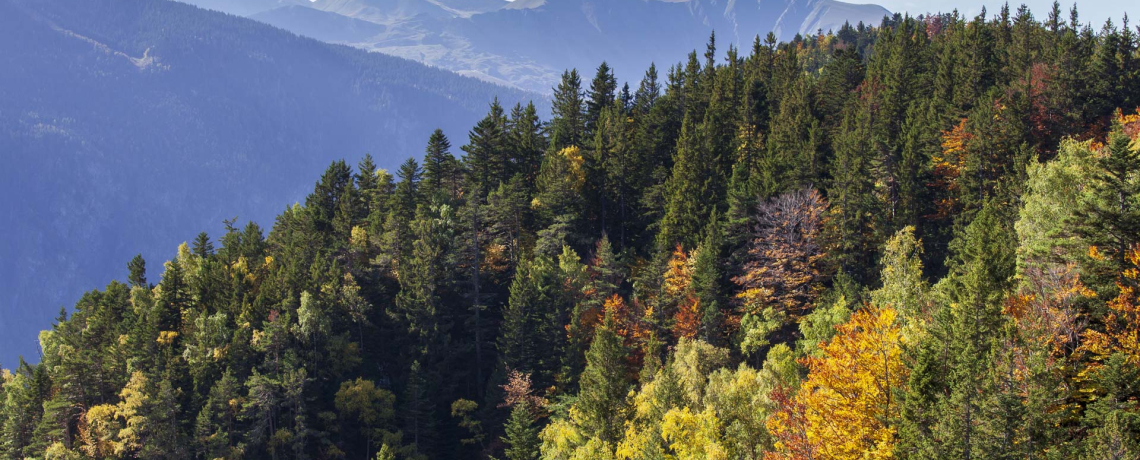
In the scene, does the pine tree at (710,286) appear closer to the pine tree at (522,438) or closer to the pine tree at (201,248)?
the pine tree at (522,438)

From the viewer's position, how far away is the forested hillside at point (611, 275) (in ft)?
149

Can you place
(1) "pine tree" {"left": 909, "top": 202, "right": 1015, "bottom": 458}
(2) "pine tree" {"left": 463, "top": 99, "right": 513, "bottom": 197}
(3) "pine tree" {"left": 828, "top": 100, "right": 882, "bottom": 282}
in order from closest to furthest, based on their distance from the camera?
(1) "pine tree" {"left": 909, "top": 202, "right": 1015, "bottom": 458}, (3) "pine tree" {"left": 828, "top": 100, "right": 882, "bottom": 282}, (2) "pine tree" {"left": 463, "top": 99, "right": 513, "bottom": 197}

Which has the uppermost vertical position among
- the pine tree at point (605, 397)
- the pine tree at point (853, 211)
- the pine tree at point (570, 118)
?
the pine tree at point (570, 118)

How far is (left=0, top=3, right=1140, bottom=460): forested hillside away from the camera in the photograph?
149 ft

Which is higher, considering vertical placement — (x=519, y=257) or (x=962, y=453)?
(x=519, y=257)

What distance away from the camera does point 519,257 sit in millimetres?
79500

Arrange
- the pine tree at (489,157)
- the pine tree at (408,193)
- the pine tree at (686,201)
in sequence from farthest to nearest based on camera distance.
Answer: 1. the pine tree at (489,157)
2. the pine tree at (408,193)
3. the pine tree at (686,201)

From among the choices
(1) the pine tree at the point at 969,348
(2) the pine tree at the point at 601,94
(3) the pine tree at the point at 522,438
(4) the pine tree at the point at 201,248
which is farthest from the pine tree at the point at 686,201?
(4) the pine tree at the point at 201,248

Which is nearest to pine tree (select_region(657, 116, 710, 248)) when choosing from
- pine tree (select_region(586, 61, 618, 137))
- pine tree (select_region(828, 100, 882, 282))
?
pine tree (select_region(828, 100, 882, 282))

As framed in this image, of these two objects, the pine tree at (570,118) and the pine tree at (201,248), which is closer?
the pine tree at (201,248)

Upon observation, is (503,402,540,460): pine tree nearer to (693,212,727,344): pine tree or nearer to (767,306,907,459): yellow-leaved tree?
(693,212,727,344): pine tree

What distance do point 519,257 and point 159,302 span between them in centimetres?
3586

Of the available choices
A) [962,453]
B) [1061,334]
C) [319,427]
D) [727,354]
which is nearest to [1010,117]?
[727,354]

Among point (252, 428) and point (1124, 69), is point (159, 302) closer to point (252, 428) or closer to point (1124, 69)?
point (252, 428)
